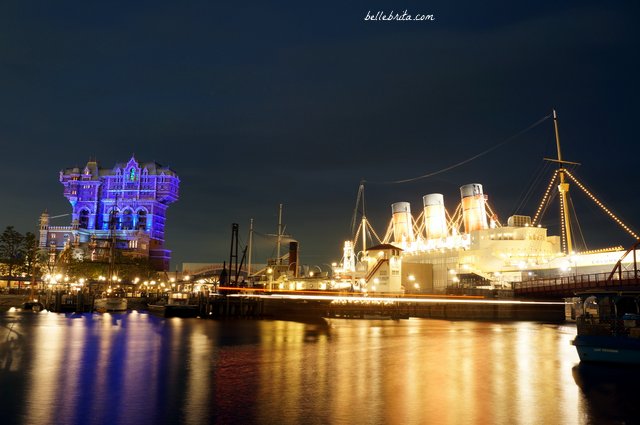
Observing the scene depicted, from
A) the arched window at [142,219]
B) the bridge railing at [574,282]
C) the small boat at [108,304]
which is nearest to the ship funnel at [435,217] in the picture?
the bridge railing at [574,282]

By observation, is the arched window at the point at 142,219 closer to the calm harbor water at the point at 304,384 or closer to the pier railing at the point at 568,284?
the pier railing at the point at 568,284

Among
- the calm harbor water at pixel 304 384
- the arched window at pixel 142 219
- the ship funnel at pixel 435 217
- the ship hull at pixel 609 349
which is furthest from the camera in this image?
the arched window at pixel 142 219

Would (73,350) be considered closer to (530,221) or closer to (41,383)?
(41,383)

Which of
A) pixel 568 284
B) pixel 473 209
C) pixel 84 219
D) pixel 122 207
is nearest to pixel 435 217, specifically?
pixel 473 209

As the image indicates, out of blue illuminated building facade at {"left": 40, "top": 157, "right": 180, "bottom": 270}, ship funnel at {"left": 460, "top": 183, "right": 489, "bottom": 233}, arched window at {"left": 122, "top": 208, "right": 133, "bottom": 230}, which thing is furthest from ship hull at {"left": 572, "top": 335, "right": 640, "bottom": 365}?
arched window at {"left": 122, "top": 208, "right": 133, "bottom": 230}

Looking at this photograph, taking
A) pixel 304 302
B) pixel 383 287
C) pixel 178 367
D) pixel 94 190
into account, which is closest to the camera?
pixel 178 367

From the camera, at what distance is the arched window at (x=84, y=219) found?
526 ft

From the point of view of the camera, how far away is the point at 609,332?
27.5m

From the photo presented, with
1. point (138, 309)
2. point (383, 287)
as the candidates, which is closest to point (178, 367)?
point (383, 287)

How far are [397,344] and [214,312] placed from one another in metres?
47.1

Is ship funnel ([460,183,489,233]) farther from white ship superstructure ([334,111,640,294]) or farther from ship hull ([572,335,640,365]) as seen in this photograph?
ship hull ([572,335,640,365])

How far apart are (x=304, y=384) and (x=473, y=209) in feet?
305

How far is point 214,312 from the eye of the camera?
261 feet

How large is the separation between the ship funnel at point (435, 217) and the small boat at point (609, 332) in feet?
293
